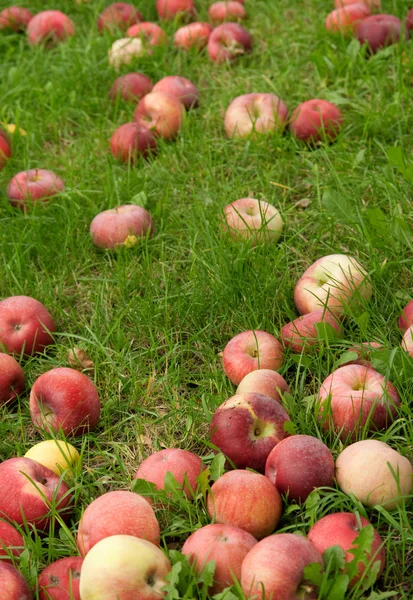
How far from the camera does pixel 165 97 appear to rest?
192 inches

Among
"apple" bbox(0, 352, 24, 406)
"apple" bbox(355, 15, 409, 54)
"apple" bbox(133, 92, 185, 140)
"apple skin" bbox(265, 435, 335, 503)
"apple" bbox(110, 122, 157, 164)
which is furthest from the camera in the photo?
"apple" bbox(355, 15, 409, 54)

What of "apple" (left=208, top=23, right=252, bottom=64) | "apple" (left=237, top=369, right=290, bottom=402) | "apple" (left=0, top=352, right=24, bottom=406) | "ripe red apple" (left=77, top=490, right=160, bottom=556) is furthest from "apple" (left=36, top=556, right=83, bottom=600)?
"apple" (left=208, top=23, right=252, bottom=64)

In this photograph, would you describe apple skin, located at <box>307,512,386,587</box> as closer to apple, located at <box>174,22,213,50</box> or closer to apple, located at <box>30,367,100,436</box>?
apple, located at <box>30,367,100,436</box>

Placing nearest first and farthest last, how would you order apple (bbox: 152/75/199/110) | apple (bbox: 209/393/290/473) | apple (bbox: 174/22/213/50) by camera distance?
1. apple (bbox: 209/393/290/473)
2. apple (bbox: 152/75/199/110)
3. apple (bbox: 174/22/213/50)

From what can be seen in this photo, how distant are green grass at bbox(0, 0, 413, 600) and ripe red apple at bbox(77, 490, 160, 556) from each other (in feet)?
0.53

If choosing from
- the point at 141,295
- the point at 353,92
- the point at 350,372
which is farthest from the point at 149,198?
the point at 350,372

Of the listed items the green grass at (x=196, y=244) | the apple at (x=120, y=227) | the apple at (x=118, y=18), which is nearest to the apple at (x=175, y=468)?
the green grass at (x=196, y=244)

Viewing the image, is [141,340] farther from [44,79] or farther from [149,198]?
[44,79]

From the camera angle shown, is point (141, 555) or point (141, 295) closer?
point (141, 555)

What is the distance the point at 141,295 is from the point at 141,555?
1730 millimetres

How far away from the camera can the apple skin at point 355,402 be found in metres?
2.95

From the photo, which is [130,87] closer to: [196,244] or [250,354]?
[196,244]

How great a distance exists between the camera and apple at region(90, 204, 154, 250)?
409 cm

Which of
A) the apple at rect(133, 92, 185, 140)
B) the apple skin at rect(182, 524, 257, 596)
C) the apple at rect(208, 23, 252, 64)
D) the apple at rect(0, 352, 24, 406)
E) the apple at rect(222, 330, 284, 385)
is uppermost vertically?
the apple at rect(208, 23, 252, 64)
